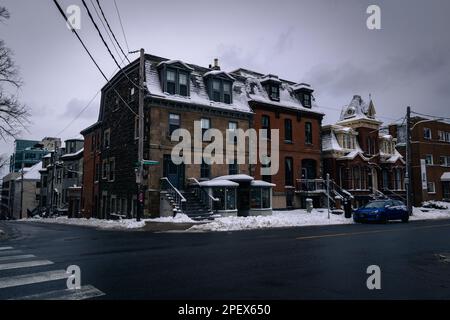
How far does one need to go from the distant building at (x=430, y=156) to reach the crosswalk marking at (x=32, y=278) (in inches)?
1821

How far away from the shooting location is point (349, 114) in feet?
136

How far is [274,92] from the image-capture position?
32969mm

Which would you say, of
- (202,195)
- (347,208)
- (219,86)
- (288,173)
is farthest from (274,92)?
(202,195)

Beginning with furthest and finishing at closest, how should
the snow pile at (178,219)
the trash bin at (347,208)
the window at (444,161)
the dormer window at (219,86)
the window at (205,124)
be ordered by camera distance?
the window at (444,161) → the dormer window at (219,86) → the window at (205,124) → the trash bin at (347,208) → the snow pile at (178,219)

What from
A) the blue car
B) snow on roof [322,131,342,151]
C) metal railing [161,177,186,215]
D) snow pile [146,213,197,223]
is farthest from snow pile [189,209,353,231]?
snow on roof [322,131,342,151]

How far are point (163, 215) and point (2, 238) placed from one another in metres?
10.7

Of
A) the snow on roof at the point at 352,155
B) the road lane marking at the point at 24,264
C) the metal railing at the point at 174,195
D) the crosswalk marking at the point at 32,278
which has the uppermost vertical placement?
the snow on roof at the point at 352,155

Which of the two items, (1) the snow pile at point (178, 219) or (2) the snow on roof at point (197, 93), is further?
(2) the snow on roof at point (197, 93)

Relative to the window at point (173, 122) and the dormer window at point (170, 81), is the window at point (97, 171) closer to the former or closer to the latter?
the window at point (173, 122)

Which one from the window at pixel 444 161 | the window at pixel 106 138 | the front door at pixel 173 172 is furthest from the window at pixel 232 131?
the window at pixel 444 161

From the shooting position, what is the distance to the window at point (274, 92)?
32.6 meters

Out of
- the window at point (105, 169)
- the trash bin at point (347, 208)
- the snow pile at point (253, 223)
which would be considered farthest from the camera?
the window at point (105, 169)

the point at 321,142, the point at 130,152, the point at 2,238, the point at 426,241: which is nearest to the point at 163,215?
the point at 130,152
